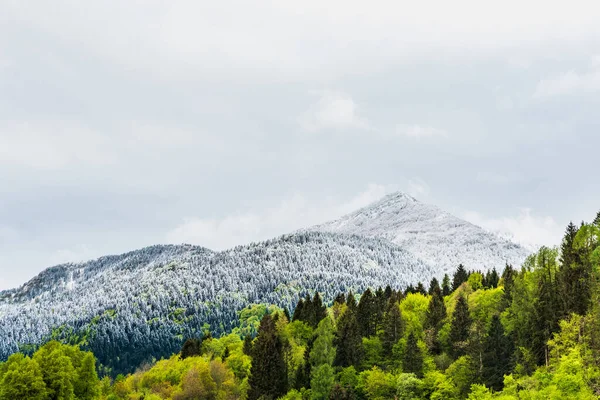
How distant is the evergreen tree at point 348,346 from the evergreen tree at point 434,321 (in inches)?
576

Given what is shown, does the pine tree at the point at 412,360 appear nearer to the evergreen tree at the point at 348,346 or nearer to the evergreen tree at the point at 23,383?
the evergreen tree at the point at 348,346

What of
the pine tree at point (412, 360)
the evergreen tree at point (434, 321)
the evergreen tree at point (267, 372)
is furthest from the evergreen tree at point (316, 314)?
the pine tree at point (412, 360)

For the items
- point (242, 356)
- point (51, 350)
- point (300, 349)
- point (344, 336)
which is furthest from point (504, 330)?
point (51, 350)

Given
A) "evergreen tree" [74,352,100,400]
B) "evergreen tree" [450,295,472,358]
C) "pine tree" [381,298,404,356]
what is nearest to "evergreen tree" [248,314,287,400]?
"pine tree" [381,298,404,356]

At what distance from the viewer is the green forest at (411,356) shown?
78.2m

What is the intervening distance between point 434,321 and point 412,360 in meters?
19.9

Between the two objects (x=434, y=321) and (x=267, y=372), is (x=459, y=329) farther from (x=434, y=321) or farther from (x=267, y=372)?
(x=267, y=372)

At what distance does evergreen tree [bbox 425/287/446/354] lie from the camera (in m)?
115

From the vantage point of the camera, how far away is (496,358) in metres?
87.1

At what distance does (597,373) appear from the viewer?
6644 cm

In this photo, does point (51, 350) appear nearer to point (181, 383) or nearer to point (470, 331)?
point (181, 383)

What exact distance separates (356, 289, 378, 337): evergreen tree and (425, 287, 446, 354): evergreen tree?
1190 centimetres

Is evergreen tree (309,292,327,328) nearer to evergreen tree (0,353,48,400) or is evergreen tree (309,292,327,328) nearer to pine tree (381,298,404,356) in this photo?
pine tree (381,298,404,356)

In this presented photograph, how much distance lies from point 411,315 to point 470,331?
88.4ft
